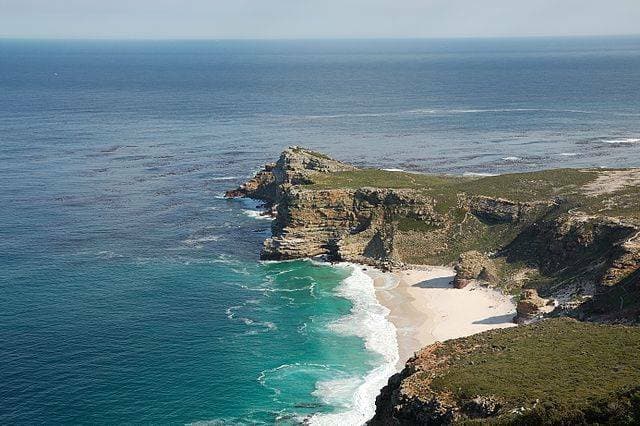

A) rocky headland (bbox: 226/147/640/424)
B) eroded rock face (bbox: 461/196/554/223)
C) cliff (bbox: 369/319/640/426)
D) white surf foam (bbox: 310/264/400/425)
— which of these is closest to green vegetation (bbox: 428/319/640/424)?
cliff (bbox: 369/319/640/426)

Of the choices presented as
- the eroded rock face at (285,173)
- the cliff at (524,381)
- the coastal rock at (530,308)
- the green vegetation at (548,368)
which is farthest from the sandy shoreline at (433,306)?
the eroded rock face at (285,173)

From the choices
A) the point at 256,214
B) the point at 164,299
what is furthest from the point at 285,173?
the point at 164,299

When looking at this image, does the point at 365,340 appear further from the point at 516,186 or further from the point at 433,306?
the point at 516,186

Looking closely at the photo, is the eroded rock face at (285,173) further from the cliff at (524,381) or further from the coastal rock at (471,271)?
the cliff at (524,381)

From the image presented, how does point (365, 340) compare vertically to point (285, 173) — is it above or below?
below

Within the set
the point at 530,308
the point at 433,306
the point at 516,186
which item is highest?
the point at 516,186

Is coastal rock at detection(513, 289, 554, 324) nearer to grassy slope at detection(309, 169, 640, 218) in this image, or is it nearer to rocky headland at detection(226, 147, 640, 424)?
rocky headland at detection(226, 147, 640, 424)

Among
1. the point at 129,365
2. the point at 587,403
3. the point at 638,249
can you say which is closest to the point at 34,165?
the point at 129,365
